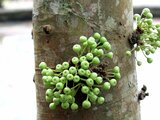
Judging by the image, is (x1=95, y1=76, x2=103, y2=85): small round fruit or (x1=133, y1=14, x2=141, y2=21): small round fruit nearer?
(x1=95, y1=76, x2=103, y2=85): small round fruit

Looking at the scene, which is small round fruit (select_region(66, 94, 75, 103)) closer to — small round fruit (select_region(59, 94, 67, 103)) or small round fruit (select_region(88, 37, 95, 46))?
small round fruit (select_region(59, 94, 67, 103))

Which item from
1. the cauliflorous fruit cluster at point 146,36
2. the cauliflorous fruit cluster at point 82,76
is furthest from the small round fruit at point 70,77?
the cauliflorous fruit cluster at point 146,36

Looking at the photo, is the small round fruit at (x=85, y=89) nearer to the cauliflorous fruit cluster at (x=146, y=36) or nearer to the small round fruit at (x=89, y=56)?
the small round fruit at (x=89, y=56)

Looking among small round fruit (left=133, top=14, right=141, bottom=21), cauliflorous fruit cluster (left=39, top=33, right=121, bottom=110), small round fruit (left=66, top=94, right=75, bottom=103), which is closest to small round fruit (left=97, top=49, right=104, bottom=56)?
cauliflorous fruit cluster (left=39, top=33, right=121, bottom=110)

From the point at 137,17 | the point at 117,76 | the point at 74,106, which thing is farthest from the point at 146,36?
the point at 74,106

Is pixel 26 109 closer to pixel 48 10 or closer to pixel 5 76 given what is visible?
pixel 5 76
